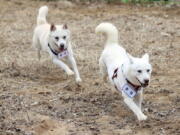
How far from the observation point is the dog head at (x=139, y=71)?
557 cm

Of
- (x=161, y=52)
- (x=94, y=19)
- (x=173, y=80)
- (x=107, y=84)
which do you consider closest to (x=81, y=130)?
(x=107, y=84)

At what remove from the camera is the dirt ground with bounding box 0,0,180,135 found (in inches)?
227

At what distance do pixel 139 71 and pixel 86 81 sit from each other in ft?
6.90

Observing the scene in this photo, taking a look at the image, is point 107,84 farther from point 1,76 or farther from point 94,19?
point 94,19

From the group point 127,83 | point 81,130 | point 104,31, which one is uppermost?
point 104,31

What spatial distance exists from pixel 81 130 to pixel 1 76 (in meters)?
2.60

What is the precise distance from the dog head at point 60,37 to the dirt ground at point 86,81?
457 mm

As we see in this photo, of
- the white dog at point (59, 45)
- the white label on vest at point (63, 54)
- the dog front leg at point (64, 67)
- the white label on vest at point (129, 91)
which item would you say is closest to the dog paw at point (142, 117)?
the white label on vest at point (129, 91)

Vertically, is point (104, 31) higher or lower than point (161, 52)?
higher

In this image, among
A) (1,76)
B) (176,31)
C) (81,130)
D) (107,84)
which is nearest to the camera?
(81,130)

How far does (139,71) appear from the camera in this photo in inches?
222

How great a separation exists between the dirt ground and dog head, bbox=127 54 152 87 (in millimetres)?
439

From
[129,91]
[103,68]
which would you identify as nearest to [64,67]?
[103,68]

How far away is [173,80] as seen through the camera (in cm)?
749
